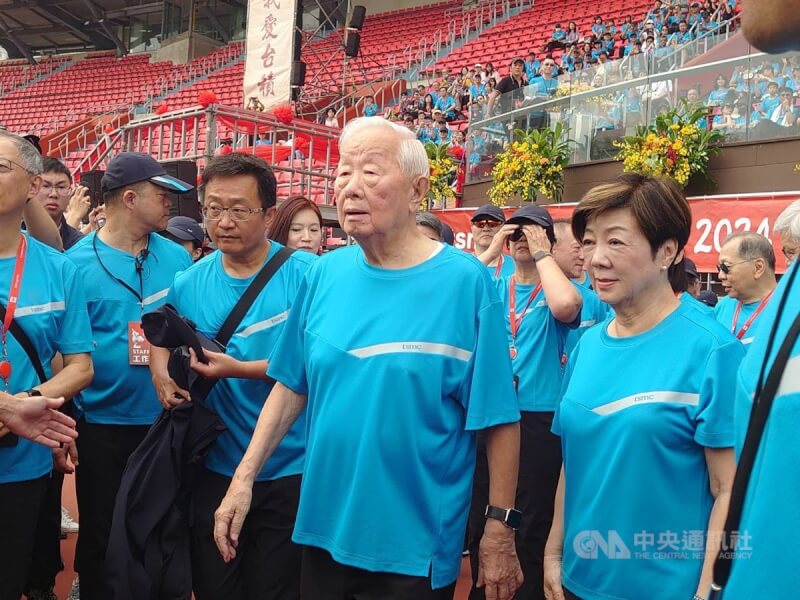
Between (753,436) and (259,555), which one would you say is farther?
(259,555)

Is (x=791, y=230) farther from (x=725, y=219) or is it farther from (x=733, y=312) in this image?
(x=725, y=219)

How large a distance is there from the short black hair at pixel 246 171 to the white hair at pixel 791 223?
2.17m

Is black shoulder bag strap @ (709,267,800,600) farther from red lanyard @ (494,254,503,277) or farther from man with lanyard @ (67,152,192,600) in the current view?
red lanyard @ (494,254,503,277)

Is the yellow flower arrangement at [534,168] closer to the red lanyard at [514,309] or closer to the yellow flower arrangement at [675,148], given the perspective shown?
the yellow flower arrangement at [675,148]

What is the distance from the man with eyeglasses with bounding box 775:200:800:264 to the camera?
11.2 ft

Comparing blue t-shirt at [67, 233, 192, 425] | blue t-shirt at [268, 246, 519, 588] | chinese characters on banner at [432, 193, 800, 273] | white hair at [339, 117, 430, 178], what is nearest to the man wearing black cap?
blue t-shirt at [67, 233, 192, 425]

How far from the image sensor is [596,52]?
14688mm

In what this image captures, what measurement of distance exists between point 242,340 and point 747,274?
9.08ft

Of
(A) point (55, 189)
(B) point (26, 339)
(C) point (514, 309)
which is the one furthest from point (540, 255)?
(A) point (55, 189)

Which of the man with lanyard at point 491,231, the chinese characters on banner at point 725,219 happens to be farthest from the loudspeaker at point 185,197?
the chinese characters on banner at point 725,219

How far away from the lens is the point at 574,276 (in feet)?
13.4

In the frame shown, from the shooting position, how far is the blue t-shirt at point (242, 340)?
2.71 meters

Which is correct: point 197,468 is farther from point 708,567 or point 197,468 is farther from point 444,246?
point 708,567

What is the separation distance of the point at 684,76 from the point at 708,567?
28.4ft
